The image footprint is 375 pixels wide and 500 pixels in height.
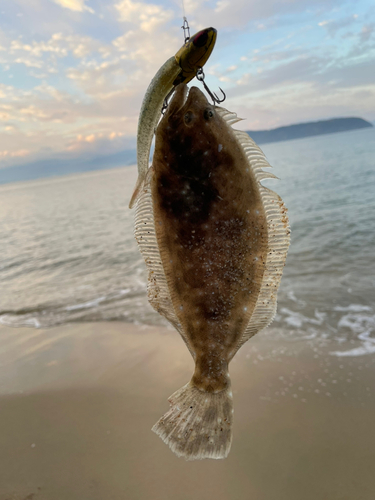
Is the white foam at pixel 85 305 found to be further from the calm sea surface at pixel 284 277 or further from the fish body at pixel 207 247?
the fish body at pixel 207 247

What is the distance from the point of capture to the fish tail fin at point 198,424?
2.23 meters

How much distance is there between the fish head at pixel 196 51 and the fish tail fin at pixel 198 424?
218 cm

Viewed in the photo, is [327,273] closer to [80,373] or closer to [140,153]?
[80,373]

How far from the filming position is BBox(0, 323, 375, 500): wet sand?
3.55 metres

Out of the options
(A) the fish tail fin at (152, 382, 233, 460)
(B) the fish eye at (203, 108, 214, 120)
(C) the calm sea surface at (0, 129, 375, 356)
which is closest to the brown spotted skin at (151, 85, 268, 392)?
(B) the fish eye at (203, 108, 214, 120)

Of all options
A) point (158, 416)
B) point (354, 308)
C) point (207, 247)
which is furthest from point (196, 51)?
point (354, 308)

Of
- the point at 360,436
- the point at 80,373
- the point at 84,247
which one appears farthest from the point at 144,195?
the point at 84,247

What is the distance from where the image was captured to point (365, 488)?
337cm

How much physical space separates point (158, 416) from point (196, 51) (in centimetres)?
449

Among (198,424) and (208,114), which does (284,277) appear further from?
(208,114)

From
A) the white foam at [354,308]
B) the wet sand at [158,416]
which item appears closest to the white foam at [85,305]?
the wet sand at [158,416]

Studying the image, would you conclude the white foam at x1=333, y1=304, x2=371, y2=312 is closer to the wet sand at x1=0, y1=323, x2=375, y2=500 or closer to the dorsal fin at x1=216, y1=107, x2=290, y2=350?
the wet sand at x1=0, y1=323, x2=375, y2=500

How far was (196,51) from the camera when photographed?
1.66 m

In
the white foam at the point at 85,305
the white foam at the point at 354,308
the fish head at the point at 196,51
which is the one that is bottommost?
the white foam at the point at 354,308
